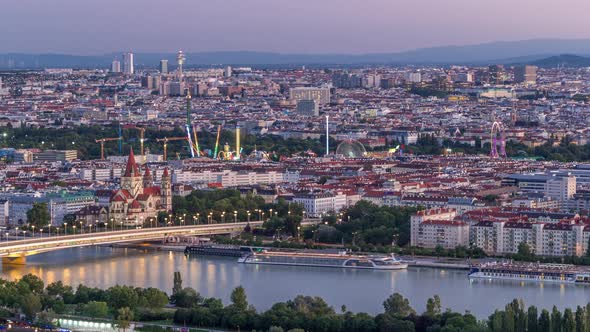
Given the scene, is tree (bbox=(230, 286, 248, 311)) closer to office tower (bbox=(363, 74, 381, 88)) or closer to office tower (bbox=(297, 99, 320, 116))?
office tower (bbox=(297, 99, 320, 116))

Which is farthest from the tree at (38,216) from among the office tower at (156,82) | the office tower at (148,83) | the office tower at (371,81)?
the office tower at (371,81)

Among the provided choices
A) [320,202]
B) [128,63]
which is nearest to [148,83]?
[128,63]

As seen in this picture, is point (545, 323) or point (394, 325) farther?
point (394, 325)

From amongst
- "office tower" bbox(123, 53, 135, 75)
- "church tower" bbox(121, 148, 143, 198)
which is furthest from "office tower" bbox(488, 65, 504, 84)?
"church tower" bbox(121, 148, 143, 198)

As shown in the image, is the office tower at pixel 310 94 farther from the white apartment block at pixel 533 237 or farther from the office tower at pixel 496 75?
the white apartment block at pixel 533 237

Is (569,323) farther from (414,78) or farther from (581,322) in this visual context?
(414,78)
